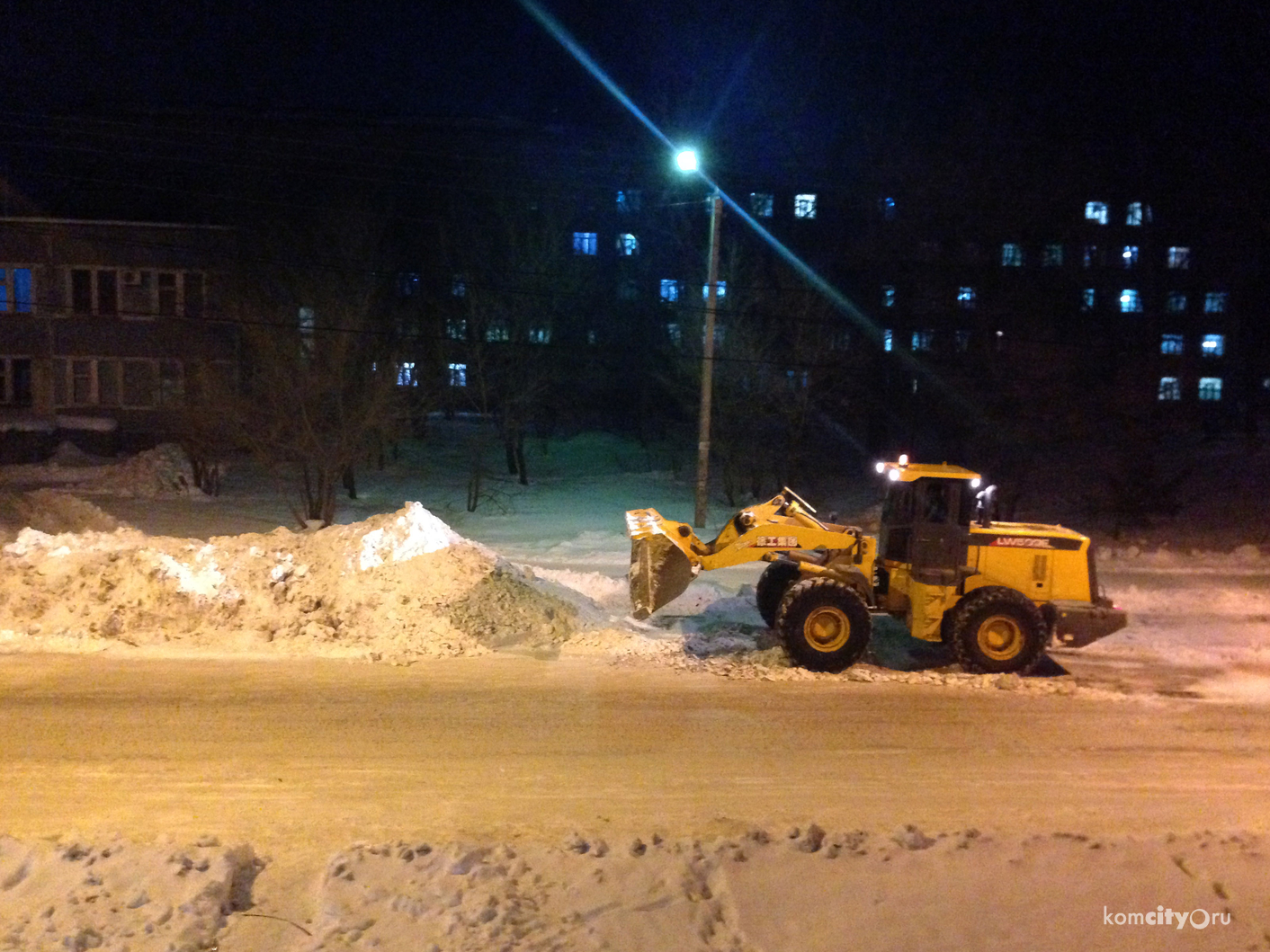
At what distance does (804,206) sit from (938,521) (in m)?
30.7

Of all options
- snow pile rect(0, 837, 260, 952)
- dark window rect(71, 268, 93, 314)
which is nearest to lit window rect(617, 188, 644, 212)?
dark window rect(71, 268, 93, 314)

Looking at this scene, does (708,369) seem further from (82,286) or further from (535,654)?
(82,286)

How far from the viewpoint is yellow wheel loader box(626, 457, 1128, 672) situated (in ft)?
33.5

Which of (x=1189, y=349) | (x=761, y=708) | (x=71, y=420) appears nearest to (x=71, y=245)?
(x=71, y=420)

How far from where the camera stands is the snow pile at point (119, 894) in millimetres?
4766

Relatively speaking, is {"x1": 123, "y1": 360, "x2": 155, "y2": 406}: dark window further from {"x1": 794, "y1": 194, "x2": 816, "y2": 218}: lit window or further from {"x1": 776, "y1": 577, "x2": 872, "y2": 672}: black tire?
{"x1": 776, "y1": 577, "x2": 872, "y2": 672}: black tire

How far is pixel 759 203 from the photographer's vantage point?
3775 centimetres

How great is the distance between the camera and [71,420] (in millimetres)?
33312

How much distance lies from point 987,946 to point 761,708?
4168 mm

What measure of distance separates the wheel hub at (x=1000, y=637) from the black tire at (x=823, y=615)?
1.21m

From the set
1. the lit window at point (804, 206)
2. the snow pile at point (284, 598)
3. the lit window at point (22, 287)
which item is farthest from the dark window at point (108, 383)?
the snow pile at point (284, 598)

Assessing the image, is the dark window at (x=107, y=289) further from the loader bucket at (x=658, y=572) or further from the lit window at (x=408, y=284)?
the loader bucket at (x=658, y=572)

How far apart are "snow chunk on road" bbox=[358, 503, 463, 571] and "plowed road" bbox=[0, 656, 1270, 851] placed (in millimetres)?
1788

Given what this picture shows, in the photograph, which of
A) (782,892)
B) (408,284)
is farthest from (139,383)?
(782,892)
